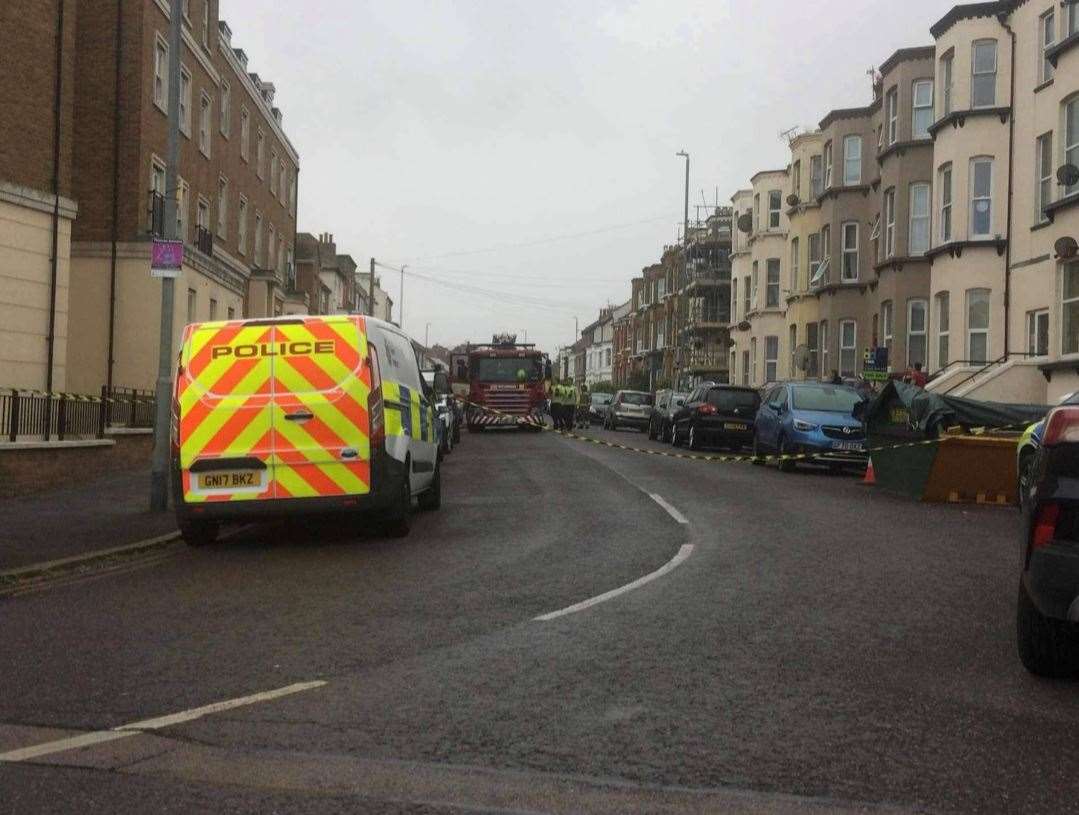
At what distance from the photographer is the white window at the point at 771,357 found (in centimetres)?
5369

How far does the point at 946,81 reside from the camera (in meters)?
31.3

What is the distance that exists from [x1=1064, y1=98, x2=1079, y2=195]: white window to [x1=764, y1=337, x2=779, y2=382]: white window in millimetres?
28829

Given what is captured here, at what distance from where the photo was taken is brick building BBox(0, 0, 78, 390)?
2062cm

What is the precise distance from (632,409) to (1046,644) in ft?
133

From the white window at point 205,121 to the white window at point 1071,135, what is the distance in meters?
21.6

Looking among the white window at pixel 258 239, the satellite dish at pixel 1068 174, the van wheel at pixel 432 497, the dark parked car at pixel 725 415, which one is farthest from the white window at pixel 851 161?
the van wheel at pixel 432 497

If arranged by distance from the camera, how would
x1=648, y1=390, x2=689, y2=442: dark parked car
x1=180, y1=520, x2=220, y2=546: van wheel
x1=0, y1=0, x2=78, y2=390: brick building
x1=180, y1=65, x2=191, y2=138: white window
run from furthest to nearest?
x1=648, y1=390, x2=689, y2=442: dark parked car < x1=180, y1=65, x2=191, y2=138: white window < x1=0, y1=0, x2=78, y2=390: brick building < x1=180, y1=520, x2=220, y2=546: van wheel

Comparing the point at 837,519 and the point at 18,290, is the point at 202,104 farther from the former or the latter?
the point at 837,519

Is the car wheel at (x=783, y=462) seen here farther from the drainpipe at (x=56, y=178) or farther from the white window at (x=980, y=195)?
the drainpipe at (x=56, y=178)

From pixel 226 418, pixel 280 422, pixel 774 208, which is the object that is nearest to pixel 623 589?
pixel 280 422

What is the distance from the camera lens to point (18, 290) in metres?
20.9

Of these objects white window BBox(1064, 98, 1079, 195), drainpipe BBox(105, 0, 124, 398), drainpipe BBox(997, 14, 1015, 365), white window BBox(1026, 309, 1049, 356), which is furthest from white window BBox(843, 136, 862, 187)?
drainpipe BBox(105, 0, 124, 398)

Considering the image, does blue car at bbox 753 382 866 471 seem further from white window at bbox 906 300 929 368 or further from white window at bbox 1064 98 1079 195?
white window at bbox 906 300 929 368

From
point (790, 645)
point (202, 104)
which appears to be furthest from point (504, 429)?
point (790, 645)
